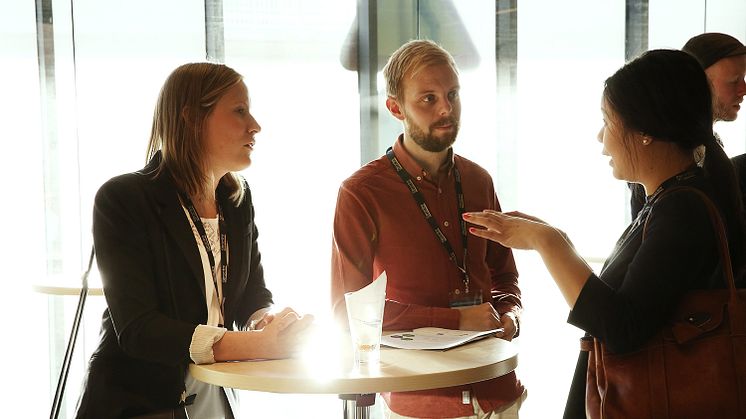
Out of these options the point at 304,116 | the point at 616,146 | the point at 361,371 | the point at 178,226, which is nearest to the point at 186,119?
the point at 178,226

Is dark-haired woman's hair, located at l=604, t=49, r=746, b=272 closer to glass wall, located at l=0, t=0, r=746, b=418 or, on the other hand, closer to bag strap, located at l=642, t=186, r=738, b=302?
bag strap, located at l=642, t=186, r=738, b=302

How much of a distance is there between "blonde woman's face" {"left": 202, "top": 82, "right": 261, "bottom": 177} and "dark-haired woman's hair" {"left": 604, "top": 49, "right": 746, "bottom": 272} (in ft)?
3.53

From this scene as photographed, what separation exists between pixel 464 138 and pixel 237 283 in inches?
132

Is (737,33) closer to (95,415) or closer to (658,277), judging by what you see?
(658,277)

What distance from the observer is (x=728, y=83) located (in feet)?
9.30

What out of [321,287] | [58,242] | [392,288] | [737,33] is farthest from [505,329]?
[737,33]

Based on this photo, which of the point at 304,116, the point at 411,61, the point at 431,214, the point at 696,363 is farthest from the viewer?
the point at 304,116

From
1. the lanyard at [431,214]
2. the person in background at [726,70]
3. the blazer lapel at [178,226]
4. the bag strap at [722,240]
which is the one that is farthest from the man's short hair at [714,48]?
the blazer lapel at [178,226]

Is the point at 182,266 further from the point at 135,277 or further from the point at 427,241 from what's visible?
the point at 427,241

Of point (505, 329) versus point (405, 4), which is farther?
point (405, 4)

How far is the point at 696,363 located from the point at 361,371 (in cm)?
72

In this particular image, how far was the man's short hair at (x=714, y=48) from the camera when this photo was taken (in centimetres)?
285

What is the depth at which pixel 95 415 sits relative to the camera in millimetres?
1963

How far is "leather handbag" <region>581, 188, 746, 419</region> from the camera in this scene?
5.25 feet
